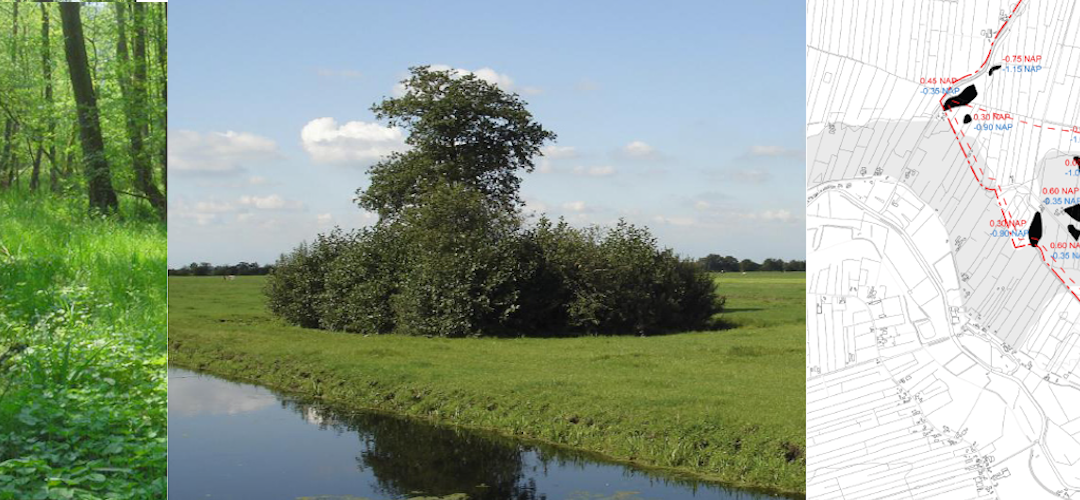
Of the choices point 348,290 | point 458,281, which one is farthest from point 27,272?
point 348,290

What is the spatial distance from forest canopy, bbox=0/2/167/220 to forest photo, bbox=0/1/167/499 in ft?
0.03

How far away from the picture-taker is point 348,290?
2123cm

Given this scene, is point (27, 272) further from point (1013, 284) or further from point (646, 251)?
point (646, 251)

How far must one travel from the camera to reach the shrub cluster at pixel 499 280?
19094 mm

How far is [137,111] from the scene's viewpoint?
366 inches

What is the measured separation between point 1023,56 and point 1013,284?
1.36 m

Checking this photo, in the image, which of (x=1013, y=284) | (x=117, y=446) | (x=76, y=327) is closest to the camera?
(x=1013, y=284)

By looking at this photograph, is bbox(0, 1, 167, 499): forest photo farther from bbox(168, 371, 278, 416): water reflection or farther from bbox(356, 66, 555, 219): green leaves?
bbox(356, 66, 555, 219): green leaves

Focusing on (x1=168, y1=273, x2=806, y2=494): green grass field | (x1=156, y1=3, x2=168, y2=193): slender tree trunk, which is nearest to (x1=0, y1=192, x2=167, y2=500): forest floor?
(x1=156, y1=3, x2=168, y2=193): slender tree trunk

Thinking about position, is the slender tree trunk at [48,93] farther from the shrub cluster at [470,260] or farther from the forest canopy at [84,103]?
the shrub cluster at [470,260]

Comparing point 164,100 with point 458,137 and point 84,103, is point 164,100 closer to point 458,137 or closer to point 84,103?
point 84,103

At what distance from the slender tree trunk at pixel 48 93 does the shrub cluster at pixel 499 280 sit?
405 inches

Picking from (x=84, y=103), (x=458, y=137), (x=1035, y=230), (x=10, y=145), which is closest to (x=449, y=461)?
(x=84, y=103)

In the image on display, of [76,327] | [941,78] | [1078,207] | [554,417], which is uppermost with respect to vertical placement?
[941,78]
